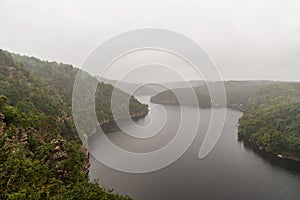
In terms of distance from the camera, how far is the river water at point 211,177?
28281 mm

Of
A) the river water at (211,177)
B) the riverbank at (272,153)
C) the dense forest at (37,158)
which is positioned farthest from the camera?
the riverbank at (272,153)

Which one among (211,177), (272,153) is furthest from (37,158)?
(272,153)

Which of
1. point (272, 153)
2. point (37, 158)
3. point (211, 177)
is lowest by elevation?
point (37, 158)

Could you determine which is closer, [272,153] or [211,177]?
[211,177]

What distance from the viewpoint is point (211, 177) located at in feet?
107

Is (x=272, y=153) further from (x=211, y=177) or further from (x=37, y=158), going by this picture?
(x=37, y=158)

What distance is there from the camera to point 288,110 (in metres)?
55.8

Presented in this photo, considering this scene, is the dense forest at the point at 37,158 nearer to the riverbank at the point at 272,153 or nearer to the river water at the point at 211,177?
the river water at the point at 211,177

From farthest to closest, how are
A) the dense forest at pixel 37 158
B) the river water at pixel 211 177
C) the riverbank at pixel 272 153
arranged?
the riverbank at pixel 272 153
the river water at pixel 211 177
the dense forest at pixel 37 158

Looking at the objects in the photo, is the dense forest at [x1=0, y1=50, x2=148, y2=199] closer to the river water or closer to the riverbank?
the river water

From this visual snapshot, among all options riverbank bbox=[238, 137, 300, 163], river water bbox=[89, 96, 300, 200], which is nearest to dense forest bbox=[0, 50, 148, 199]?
river water bbox=[89, 96, 300, 200]

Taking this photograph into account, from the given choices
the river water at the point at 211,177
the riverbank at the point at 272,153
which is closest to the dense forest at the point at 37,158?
the river water at the point at 211,177

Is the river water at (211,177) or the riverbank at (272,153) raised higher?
the riverbank at (272,153)

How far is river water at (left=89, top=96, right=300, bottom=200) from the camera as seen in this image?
28281mm
